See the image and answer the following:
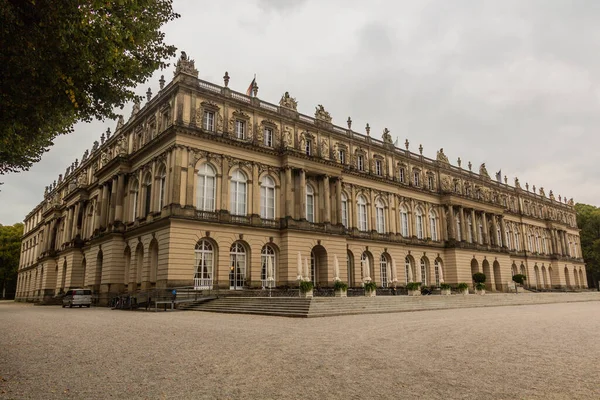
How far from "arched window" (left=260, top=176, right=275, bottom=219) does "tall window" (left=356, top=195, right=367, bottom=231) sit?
11.0 meters

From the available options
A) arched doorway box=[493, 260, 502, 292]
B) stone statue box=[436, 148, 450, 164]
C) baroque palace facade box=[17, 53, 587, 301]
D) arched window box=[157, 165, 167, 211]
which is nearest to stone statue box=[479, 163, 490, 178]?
baroque palace facade box=[17, 53, 587, 301]

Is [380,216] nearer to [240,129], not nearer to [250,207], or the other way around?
[250,207]

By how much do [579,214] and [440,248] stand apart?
50.9m

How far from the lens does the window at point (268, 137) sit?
34.9m

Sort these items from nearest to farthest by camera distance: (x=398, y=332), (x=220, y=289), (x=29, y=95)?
1. (x=29, y=95)
2. (x=398, y=332)
3. (x=220, y=289)

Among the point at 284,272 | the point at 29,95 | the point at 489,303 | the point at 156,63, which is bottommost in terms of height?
the point at 489,303

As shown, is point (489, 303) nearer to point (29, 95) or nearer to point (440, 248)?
point (440, 248)

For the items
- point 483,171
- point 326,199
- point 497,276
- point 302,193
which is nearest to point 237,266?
point 302,193

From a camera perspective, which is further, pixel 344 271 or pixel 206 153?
pixel 344 271

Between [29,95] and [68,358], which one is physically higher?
[29,95]

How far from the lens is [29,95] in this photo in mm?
10500

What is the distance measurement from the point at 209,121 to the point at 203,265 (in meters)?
11.0

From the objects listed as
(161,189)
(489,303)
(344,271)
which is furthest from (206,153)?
(489,303)

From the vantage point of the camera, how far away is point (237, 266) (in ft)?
102
